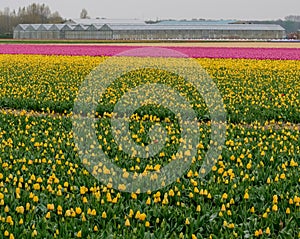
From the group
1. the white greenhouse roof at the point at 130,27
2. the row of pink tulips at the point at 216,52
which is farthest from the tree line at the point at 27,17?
the row of pink tulips at the point at 216,52

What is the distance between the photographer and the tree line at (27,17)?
12438 centimetres

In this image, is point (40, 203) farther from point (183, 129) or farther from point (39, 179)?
point (183, 129)

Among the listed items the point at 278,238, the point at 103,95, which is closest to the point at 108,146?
the point at 278,238

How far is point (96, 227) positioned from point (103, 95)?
9.17 meters

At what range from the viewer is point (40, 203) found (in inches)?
221

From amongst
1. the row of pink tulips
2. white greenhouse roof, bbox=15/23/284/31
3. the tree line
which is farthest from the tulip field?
the tree line

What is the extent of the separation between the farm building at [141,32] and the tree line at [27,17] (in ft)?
132

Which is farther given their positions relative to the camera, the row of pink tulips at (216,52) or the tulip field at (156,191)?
the row of pink tulips at (216,52)

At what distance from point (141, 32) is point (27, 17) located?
204 ft

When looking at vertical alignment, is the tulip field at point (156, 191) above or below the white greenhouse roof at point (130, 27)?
below

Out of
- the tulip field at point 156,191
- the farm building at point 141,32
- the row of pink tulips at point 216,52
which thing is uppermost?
the farm building at point 141,32

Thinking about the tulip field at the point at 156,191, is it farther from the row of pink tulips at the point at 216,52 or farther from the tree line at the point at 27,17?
the tree line at the point at 27,17

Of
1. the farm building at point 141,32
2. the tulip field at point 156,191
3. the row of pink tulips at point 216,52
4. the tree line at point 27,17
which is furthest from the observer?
the tree line at point 27,17

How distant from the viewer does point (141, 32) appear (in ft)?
244
